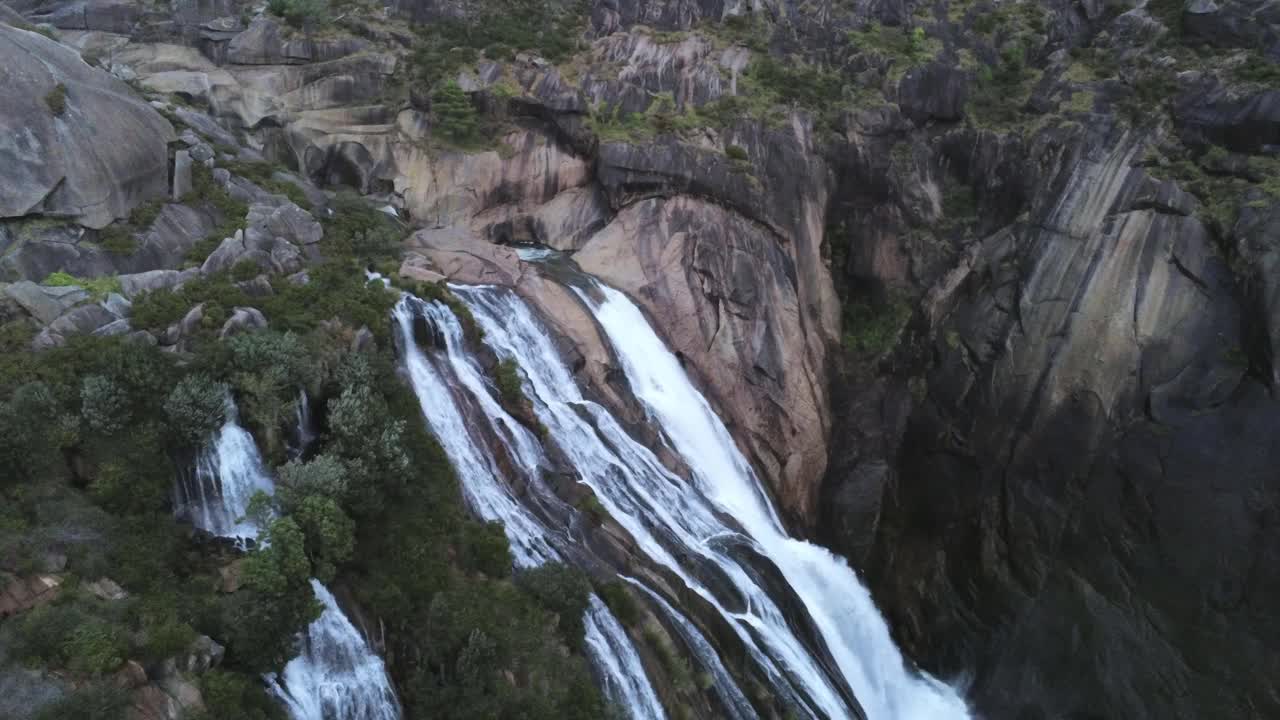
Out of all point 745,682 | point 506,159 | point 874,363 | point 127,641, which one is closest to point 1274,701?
point 745,682

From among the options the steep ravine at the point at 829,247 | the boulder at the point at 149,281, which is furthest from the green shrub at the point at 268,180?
the boulder at the point at 149,281

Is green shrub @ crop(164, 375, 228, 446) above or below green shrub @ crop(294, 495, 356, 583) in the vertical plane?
above

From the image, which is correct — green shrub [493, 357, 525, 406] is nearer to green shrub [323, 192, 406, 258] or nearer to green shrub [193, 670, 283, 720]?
green shrub [323, 192, 406, 258]

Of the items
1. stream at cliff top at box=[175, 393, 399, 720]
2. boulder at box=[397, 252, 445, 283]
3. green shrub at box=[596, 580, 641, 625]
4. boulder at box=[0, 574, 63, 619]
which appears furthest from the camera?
boulder at box=[397, 252, 445, 283]

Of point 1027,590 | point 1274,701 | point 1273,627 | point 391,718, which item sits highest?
point 391,718

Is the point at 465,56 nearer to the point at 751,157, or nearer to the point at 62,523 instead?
the point at 751,157

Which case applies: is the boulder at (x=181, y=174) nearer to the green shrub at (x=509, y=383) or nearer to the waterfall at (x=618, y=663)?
the green shrub at (x=509, y=383)

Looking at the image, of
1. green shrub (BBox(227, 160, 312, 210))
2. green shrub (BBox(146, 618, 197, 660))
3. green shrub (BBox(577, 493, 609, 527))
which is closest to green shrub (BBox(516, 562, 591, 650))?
green shrub (BBox(577, 493, 609, 527))
